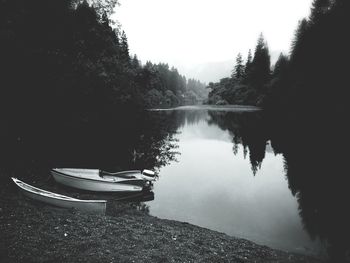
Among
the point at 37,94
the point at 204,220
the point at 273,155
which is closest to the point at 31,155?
the point at 37,94

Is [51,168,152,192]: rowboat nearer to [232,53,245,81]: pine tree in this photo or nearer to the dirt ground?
the dirt ground

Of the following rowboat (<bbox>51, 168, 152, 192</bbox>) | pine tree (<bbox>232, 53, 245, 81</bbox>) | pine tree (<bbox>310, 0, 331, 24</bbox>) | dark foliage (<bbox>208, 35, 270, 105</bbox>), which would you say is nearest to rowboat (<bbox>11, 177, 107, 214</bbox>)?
rowboat (<bbox>51, 168, 152, 192</bbox>)

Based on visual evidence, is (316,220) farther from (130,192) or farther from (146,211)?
(130,192)

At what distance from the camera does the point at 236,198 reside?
15.2m

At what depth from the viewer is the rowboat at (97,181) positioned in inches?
531

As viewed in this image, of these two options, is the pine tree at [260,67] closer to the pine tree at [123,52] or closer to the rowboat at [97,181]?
the pine tree at [123,52]

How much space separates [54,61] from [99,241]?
53.5ft

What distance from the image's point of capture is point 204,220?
12.2 metres

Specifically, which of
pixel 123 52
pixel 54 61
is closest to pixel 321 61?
pixel 123 52

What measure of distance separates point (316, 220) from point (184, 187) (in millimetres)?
8171

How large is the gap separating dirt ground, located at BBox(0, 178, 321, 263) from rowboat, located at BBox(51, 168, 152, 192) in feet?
11.1

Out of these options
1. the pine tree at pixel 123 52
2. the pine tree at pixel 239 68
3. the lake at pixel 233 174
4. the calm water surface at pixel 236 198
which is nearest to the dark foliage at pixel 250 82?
the pine tree at pixel 239 68

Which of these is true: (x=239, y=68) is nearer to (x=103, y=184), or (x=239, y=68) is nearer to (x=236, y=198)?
(x=236, y=198)

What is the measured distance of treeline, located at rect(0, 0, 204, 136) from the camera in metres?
16.8
